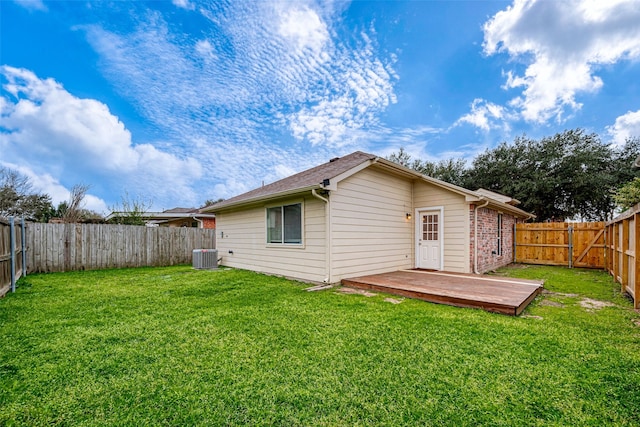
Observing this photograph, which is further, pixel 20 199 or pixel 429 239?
pixel 20 199

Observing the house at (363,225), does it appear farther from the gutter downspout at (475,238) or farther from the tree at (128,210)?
the tree at (128,210)

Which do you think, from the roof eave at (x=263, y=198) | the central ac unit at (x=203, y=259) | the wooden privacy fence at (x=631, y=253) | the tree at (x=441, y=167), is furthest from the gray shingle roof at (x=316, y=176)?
the tree at (x=441, y=167)

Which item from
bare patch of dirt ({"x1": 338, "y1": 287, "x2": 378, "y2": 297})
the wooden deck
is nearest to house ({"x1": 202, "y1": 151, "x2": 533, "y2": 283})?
bare patch of dirt ({"x1": 338, "y1": 287, "x2": 378, "y2": 297})

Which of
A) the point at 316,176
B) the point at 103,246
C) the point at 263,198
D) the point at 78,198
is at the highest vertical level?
the point at 316,176

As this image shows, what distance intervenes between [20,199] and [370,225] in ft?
71.2

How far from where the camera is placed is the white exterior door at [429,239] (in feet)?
27.6

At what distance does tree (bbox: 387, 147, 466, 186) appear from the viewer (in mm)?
21828

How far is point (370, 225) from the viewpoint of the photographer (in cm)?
Result: 743

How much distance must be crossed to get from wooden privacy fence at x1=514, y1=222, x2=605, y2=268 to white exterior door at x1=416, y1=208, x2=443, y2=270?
6.00 meters

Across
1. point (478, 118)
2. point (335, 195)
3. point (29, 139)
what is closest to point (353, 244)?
point (335, 195)

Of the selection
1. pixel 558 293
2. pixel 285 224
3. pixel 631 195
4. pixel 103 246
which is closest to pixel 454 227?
pixel 558 293

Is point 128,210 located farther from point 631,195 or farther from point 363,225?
point 631,195

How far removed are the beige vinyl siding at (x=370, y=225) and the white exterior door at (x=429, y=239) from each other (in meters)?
0.30

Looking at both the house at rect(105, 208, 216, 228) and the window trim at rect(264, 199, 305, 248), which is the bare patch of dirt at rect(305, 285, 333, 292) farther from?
the house at rect(105, 208, 216, 228)
